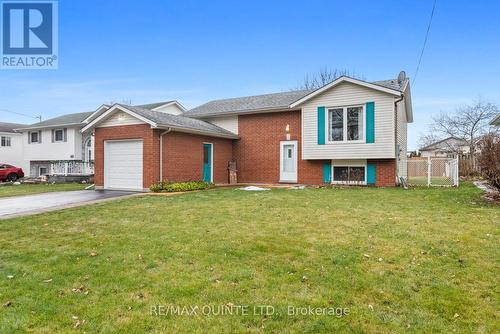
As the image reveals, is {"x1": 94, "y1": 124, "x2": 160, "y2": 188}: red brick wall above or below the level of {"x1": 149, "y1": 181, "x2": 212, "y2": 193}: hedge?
above

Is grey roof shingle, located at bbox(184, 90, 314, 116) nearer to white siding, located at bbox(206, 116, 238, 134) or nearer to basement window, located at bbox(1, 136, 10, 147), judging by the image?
white siding, located at bbox(206, 116, 238, 134)

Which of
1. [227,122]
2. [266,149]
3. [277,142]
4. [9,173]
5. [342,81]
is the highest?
[342,81]

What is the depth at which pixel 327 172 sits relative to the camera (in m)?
16.0

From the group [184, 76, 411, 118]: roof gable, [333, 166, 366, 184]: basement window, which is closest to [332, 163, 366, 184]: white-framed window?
[333, 166, 366, 184]: basement window

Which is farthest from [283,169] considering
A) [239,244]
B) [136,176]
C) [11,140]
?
[11,140]

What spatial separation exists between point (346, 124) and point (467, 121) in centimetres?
2357

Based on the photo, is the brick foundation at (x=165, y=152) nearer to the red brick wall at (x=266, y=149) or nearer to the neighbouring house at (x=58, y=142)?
the red brick wall at (x=266, y=149)

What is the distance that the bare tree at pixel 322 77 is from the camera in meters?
34.9

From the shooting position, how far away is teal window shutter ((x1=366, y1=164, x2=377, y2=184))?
1491 centimetres

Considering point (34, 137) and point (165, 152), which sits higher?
point (34, 137)

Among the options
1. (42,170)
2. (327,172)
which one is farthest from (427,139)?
(42,170)

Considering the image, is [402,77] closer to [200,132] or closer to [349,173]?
[349,173]

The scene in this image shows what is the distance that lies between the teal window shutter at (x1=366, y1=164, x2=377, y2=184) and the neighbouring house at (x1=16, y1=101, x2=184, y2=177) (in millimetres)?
16599

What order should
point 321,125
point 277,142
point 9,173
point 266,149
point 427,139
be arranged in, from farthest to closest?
point 427,139 < point 9,173 < point 266,149 < point 277,142 < point 321,125
